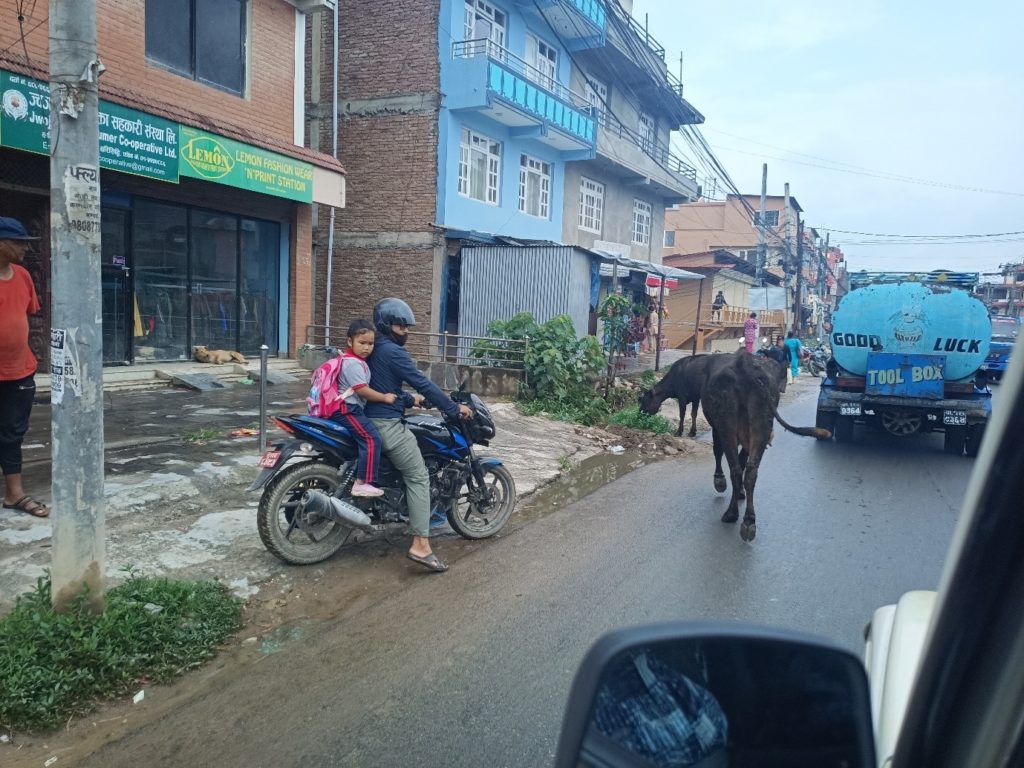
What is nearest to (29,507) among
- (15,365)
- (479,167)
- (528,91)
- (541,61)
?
(15,365)

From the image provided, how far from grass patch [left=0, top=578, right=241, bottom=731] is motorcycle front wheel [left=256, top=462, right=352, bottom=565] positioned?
672 millimetres

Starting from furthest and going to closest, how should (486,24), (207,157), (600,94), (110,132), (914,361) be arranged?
(600,94) → (486,24) → (207,157) → (914,361) → (110,132)

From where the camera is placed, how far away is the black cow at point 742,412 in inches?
263

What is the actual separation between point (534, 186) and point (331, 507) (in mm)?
16746

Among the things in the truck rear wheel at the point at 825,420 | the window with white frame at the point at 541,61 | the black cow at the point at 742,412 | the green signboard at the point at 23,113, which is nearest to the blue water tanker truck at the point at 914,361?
the truck rear wheel at the point at 825,420

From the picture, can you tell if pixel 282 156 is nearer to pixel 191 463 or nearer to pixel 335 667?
pixel 191 463

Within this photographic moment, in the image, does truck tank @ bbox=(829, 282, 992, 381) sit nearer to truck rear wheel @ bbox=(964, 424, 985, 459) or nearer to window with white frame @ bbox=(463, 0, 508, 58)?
truck rear wheel @ bbox=(964, 424, 985, 459)

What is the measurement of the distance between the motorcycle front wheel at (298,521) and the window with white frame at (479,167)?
520 inches

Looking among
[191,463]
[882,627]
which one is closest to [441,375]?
[191,463]

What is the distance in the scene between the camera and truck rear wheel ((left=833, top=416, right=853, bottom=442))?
38.0 ft

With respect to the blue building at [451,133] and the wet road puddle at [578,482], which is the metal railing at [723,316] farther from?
the wet road puddle at [578,482]

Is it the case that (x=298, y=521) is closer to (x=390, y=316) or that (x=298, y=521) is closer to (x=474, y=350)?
(x=390, y=316)

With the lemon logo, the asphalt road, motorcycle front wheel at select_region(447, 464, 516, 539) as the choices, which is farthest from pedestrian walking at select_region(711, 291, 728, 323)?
motorcycle front wheel at select_region(447, 464, 516, 539)

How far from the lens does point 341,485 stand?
5.14 m
